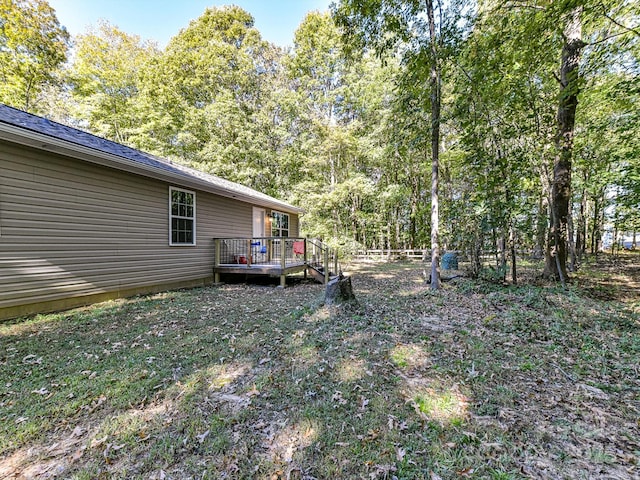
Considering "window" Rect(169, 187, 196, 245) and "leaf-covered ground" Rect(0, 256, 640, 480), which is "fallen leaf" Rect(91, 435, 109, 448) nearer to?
"leaf-covered ground" Rect(0, 256, 640, 480)

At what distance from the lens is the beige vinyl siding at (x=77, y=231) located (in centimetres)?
498

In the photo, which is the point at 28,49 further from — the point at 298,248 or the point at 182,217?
the point at 298,248

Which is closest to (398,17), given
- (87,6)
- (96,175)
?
(96,175)

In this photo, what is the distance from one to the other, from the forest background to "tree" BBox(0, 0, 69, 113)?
0.05m

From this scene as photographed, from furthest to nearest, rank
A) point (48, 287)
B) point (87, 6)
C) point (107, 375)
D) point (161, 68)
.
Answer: point (161, 68) < point (87, 6) < point (48, 287) < point (107, 375)

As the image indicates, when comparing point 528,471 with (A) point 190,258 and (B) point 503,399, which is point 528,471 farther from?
(A) point 190,258

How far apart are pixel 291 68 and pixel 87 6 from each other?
11.4 m

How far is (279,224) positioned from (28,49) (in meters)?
16.4

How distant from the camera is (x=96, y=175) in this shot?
6203 millimetres

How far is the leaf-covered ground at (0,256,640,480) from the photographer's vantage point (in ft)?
6.36

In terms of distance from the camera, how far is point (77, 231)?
5883mm

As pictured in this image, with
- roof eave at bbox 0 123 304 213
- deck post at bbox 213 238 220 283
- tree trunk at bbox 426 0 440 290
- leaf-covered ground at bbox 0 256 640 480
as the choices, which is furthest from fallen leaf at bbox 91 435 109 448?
deck post at bbox 213 238 220 283

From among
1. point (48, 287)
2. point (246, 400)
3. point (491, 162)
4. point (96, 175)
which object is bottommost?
point (246, 400)

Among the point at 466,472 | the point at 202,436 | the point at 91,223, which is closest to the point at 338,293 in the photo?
the point at 202,436
